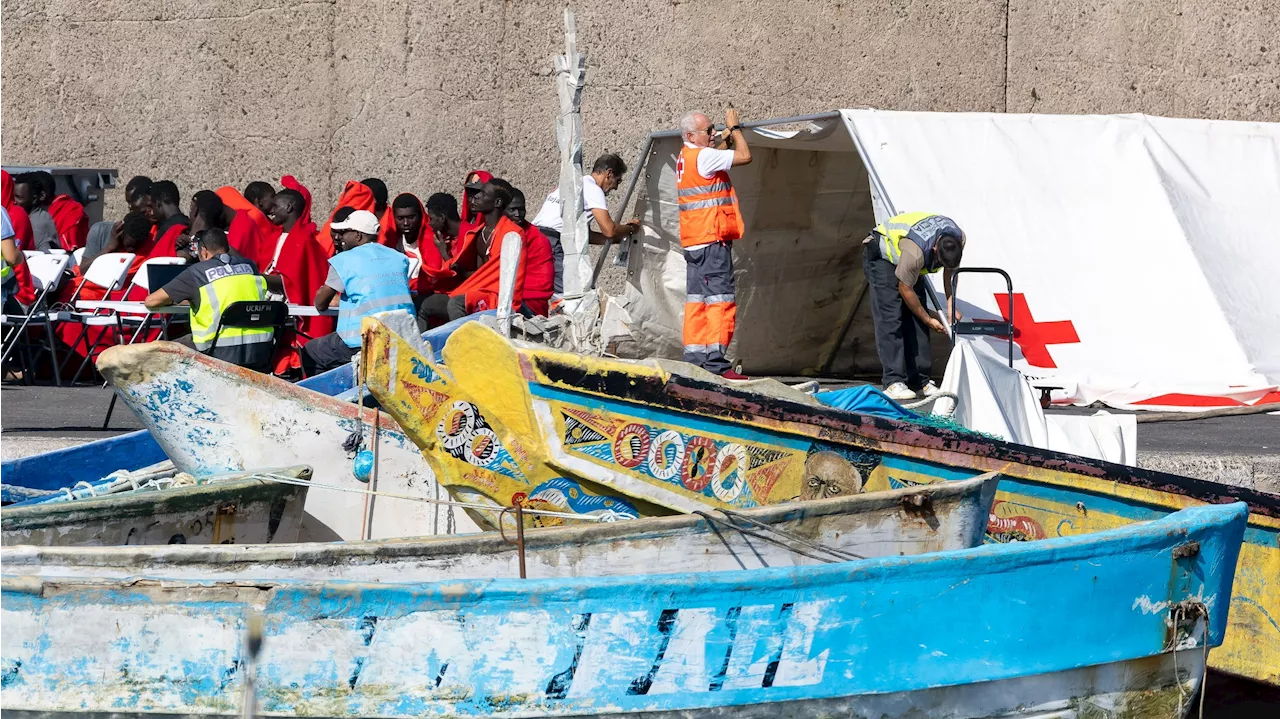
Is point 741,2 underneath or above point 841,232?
above

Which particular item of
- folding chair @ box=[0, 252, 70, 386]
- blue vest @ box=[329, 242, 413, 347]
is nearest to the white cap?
blue vest @ box=[329, 242, 413, 347]

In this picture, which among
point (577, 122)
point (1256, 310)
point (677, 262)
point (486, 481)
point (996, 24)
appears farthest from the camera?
point (996, 24)

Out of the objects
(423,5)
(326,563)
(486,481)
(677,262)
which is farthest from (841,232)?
(326,563)

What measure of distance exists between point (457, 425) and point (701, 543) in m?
0.96

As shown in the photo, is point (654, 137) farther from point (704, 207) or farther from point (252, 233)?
point (252, 233)

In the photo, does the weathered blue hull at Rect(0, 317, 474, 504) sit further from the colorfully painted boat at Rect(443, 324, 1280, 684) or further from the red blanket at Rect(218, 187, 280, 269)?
the red blanket at Rect(218, 187, 280, 269)

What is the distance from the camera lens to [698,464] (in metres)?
5.18

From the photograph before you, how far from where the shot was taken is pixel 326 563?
4.70 m

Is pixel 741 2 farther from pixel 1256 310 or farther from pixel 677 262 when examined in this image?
pixel 1256 310

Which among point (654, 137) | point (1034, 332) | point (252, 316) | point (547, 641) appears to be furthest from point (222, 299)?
point (1034, 332)

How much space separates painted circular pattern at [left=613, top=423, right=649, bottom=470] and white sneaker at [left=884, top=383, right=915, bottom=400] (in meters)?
2.51

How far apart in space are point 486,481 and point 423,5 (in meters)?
7.52

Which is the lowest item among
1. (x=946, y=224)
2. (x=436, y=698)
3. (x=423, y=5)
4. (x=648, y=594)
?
(x=436, y=698)

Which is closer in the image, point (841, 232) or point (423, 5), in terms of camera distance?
point (841, 232)
